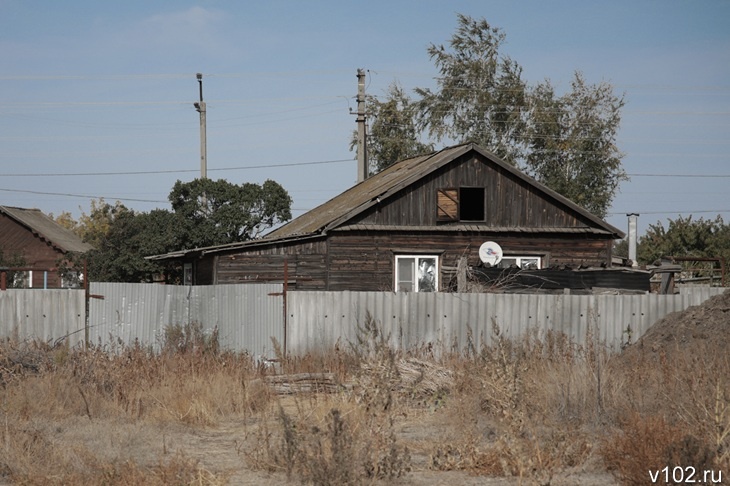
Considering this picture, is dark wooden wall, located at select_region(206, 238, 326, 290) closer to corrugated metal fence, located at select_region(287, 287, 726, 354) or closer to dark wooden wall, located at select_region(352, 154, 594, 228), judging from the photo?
dark wooden wall, located at select_region(352, 154, 594, 228)

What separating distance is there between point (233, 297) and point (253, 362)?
197 centimetres

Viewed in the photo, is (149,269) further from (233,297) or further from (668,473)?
(668,473)

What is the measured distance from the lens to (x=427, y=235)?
25.5 metres

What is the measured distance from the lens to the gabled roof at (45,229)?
53.0m

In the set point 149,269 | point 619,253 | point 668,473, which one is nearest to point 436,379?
point 668,473

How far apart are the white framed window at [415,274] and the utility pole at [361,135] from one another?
9494 mm

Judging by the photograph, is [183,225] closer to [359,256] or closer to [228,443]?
Answer: [359,256]

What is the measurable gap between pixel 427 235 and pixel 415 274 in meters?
1.19

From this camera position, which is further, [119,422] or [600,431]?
[119,422]

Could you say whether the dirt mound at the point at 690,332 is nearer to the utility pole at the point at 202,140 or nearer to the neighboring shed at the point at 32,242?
the utility pole at the point at 202,140

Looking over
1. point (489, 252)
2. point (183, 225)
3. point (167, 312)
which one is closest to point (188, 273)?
point (183, 225)

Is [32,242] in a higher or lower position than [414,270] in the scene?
higher

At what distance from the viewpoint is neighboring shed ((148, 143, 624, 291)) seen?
79.8 ft

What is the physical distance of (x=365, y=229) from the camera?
24719 mm
